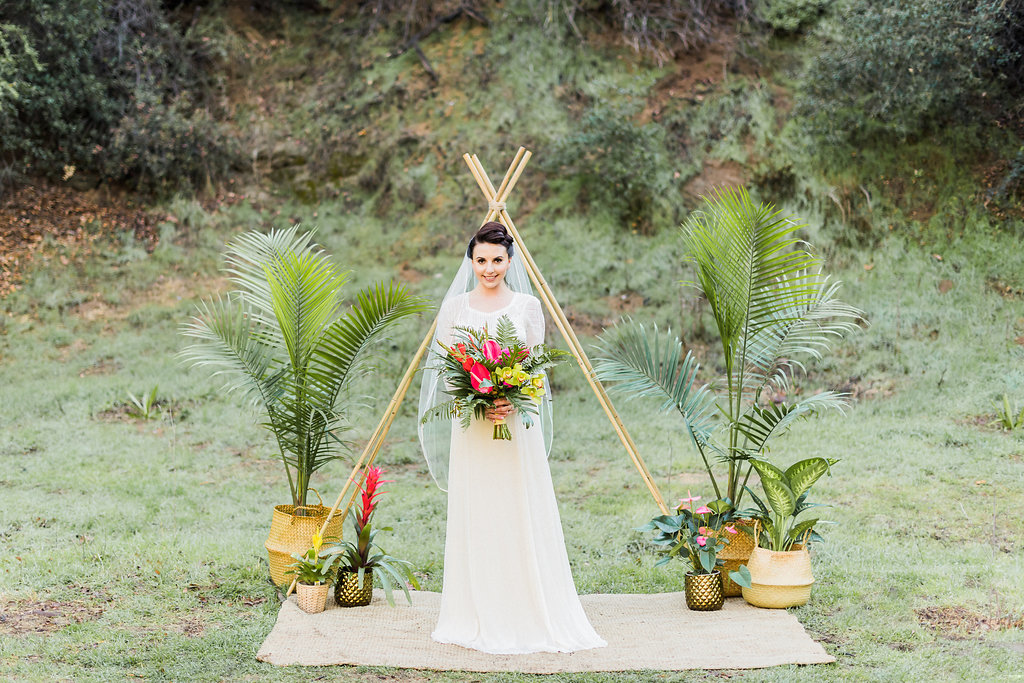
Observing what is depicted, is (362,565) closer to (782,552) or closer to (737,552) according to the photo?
(737,552)

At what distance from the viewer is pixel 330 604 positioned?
544 cm

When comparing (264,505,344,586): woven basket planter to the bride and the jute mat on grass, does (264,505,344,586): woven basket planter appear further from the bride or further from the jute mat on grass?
the bride

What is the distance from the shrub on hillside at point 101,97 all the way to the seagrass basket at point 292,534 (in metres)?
8.89

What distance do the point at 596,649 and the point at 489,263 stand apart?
6.43ft

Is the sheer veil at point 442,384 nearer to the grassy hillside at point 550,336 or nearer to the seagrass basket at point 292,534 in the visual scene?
the seagrass basket at point 292,534

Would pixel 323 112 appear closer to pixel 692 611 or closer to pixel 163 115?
pixel 163 115

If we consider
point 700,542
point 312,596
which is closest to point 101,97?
point 312,596

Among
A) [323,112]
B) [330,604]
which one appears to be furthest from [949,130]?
[330,604]

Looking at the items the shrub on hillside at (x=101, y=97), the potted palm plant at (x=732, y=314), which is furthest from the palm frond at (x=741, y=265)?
the shrub on hillside at (x=101, y=97)

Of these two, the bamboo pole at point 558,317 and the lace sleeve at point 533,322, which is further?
the bamboo pole at point 558,317

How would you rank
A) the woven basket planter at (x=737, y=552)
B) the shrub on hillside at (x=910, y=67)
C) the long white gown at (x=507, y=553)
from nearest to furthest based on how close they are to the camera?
1. the long white gown at (x=507, y=553)
2. the woven basket planter at (x=737, y=552)
3. the shrub on hillside at (x=910, y=67)

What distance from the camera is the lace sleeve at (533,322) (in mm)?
4996

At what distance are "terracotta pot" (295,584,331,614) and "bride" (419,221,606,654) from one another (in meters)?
0.70

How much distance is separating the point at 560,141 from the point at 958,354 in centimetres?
557
